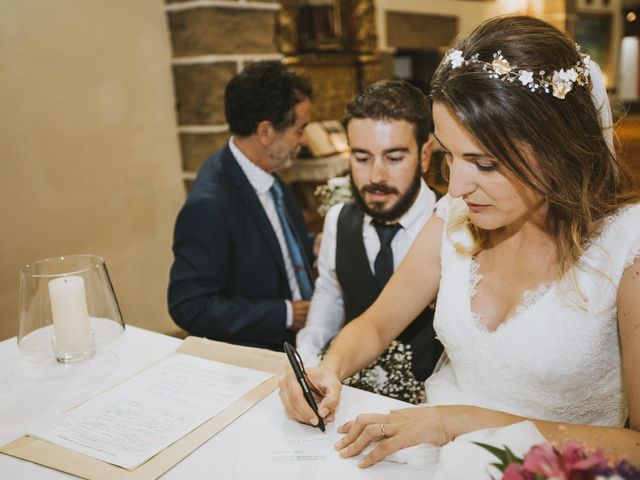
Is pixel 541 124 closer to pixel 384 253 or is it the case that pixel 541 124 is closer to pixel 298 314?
pixel 384 253

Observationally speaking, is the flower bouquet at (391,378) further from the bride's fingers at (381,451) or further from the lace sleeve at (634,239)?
the lace sleeve at (634,239)

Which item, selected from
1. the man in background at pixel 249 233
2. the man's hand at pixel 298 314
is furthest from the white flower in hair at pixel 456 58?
the man's hand at pixel 298 314

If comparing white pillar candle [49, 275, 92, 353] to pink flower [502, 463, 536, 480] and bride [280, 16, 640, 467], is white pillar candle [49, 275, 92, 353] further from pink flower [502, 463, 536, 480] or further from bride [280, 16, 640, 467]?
pink flower [502, 463, 536, 480]

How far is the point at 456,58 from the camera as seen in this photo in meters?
1.34

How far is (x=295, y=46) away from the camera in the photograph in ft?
15.6

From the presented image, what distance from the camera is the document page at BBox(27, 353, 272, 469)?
1092mm

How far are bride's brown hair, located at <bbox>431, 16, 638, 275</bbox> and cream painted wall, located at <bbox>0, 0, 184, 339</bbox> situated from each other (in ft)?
7.06

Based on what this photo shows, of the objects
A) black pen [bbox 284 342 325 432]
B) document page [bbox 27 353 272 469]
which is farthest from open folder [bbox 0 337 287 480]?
black pen [bbox 284 342 325 432]

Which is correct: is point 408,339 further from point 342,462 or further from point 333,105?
point 333,105

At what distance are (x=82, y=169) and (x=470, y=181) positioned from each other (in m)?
2.28

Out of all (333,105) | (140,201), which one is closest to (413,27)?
(333,105)

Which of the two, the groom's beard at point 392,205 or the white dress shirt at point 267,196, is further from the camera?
the white dress shirt at point 267,196

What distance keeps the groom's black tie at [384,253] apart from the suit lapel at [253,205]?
0.51 meters

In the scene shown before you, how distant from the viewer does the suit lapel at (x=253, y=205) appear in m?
2.50
